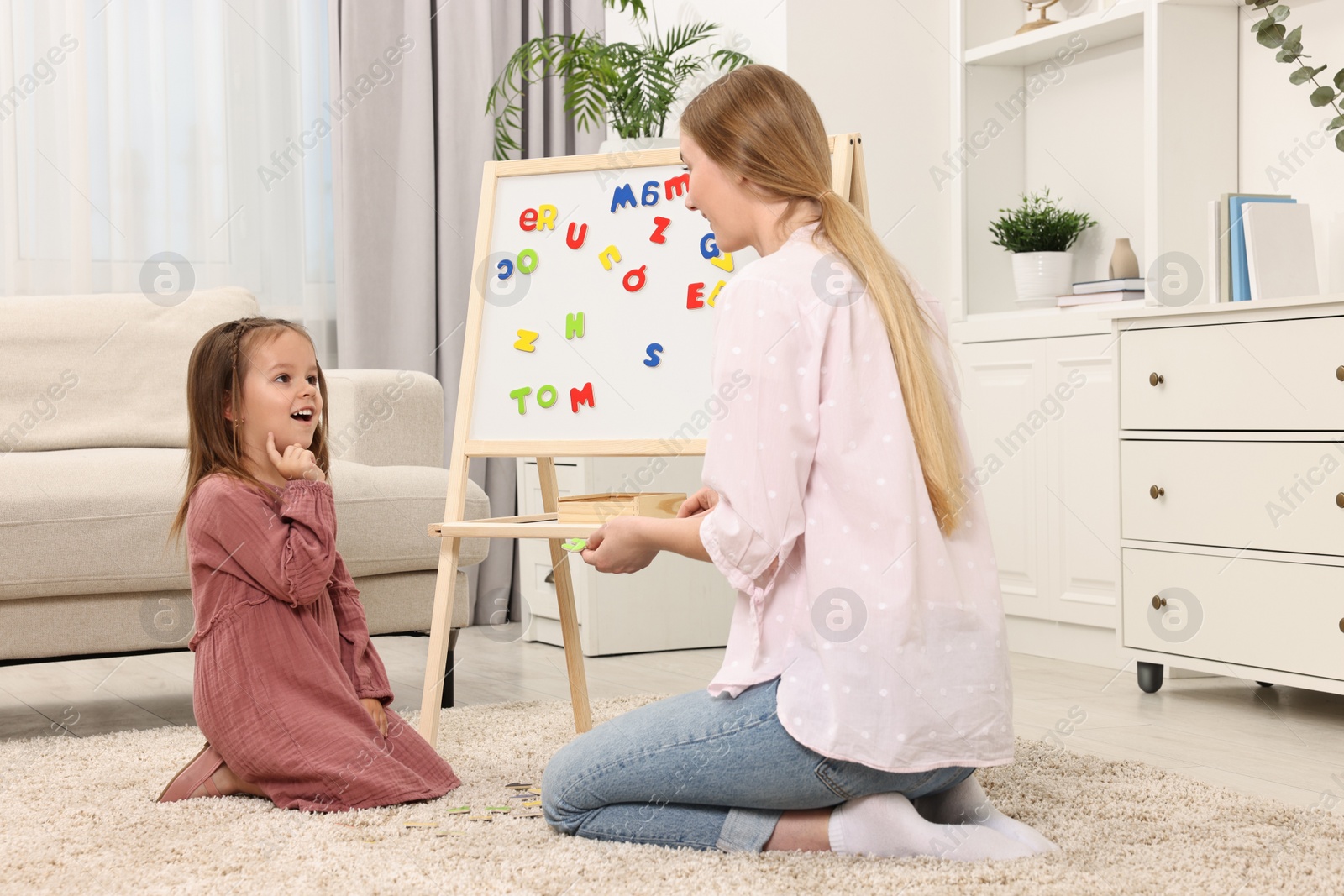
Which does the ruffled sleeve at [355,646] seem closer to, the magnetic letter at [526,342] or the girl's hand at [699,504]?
the magnetic letter at [526,342]

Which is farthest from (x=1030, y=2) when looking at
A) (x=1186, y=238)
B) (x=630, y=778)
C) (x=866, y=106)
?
(x=630, y=778)

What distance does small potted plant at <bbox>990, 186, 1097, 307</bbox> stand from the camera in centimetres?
331

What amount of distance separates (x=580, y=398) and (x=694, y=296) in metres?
0.24

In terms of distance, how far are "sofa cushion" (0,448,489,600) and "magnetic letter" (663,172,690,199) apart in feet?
2.65

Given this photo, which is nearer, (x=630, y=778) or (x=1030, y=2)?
(x=630, y=778)

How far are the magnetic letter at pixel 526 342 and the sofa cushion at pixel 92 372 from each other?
1176 millimetres

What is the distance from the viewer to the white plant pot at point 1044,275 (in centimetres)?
331

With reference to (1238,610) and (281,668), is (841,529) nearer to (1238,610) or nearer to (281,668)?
(281,668)

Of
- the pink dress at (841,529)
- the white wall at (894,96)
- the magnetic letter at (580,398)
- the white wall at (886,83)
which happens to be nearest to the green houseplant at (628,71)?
the white wall at (886,83)

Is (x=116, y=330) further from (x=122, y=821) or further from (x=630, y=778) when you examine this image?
(x=630, y=778)

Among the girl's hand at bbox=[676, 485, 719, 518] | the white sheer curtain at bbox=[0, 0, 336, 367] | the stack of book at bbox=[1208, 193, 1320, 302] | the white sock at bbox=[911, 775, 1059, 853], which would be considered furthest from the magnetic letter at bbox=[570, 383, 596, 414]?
the white sheer curtain at bbox=[0, 0, 336, 367]

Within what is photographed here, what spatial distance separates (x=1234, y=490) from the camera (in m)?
2.50

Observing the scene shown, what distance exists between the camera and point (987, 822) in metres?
1.48

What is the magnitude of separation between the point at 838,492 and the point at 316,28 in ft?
10.2
